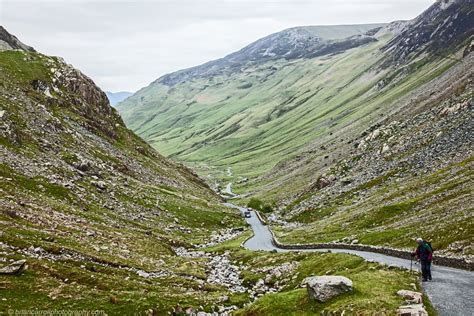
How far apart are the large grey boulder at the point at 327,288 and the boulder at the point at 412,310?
6640 millimetres

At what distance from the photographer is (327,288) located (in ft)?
130

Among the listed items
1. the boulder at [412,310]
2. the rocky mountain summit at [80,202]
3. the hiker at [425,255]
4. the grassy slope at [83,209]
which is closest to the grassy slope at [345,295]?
the boulder at [412,310]

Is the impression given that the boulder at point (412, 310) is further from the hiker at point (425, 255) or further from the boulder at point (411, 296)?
the hiker at point (425, 255)

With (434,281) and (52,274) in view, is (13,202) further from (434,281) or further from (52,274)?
(434,281)

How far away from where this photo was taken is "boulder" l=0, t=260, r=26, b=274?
4444 cm

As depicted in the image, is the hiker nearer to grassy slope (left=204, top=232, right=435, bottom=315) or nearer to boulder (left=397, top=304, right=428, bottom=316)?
grassy slope (left=204, top=232, right=435, bottom=315)

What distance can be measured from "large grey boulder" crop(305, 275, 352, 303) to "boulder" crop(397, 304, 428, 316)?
261 inches

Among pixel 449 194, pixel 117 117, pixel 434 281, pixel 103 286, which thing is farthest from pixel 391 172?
pixel 117 117

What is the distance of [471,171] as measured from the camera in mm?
85938

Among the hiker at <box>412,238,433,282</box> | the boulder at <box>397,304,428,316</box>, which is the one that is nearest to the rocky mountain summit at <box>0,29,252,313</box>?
the boulder at <box>397,304,428,316</box>

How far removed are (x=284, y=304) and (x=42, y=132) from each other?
307ft

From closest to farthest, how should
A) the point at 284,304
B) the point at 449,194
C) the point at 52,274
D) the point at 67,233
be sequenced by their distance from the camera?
the point at 284,304, the point at 52,274, the point at 67,233, the point at 449,194

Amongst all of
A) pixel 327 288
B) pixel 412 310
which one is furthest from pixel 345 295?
pixel 412 310

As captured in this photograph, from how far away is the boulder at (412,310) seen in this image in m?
32.2
